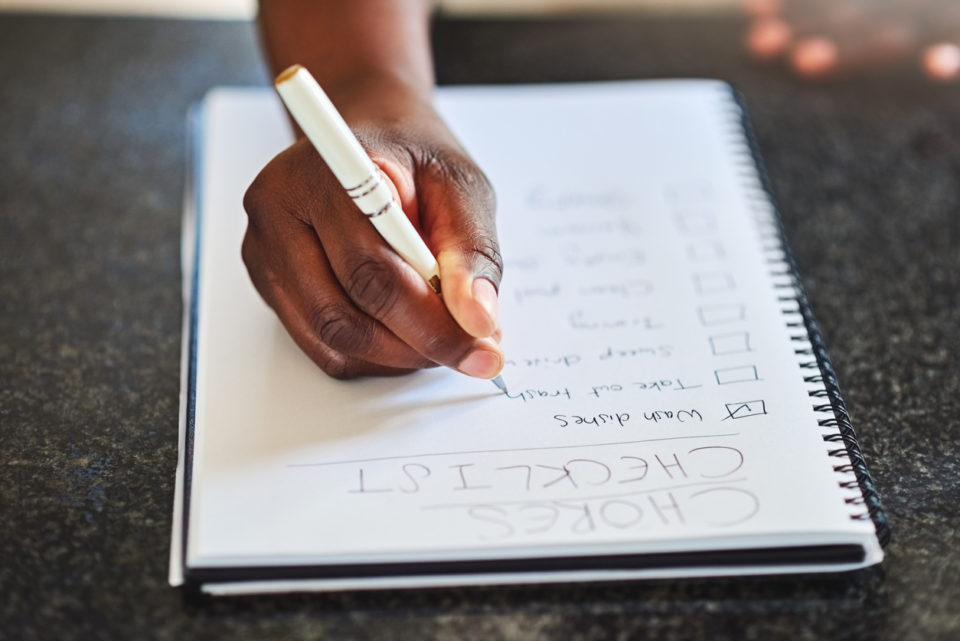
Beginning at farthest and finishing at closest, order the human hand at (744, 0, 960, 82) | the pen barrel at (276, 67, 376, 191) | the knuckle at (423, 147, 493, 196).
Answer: the human hand at (744, 0, 960, 82)
the knuckle at (423, 147, 493, 196)
the pen barrel at (276, 67, 376, 191)

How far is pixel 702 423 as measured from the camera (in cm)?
56

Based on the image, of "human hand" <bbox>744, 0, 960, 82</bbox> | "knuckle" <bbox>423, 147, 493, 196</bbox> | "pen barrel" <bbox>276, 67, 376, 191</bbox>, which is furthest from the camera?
"human hand" <bbox>744, 0, 960, 82</bbox>

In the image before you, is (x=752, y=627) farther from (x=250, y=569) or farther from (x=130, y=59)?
(x=130, y=59)

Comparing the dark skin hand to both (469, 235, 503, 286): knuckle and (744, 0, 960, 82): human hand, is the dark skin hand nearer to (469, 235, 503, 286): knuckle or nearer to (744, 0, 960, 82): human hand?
(469, 235, 503, 286): knuckle

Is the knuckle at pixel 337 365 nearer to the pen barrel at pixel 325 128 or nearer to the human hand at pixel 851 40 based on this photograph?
the pen barrel at pixel 325 128

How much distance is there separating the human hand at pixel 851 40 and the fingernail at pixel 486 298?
492 millimetres

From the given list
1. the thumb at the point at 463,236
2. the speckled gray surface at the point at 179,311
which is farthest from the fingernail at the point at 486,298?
the speckled gray surface at the point at 179,311

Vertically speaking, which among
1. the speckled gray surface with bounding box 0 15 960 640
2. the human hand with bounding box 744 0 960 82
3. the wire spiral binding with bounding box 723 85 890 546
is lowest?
the speckled gray surface with bounding box 0 15 960 640

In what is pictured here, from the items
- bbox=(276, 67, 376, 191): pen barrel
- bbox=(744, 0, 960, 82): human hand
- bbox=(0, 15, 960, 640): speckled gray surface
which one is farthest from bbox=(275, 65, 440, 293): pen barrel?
bbox=(744, 0, 960, 82): human hand

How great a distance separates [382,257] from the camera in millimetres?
537

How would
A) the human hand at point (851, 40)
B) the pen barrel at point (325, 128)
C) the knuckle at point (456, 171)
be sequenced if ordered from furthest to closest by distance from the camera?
the human hand at point (851, 40), the knuckle at point (456, 171), the pen barrel at point (325, 128)

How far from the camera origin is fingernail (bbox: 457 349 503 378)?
0.55 meters

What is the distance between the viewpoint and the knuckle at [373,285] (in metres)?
0.54

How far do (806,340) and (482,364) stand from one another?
212 millimetres
